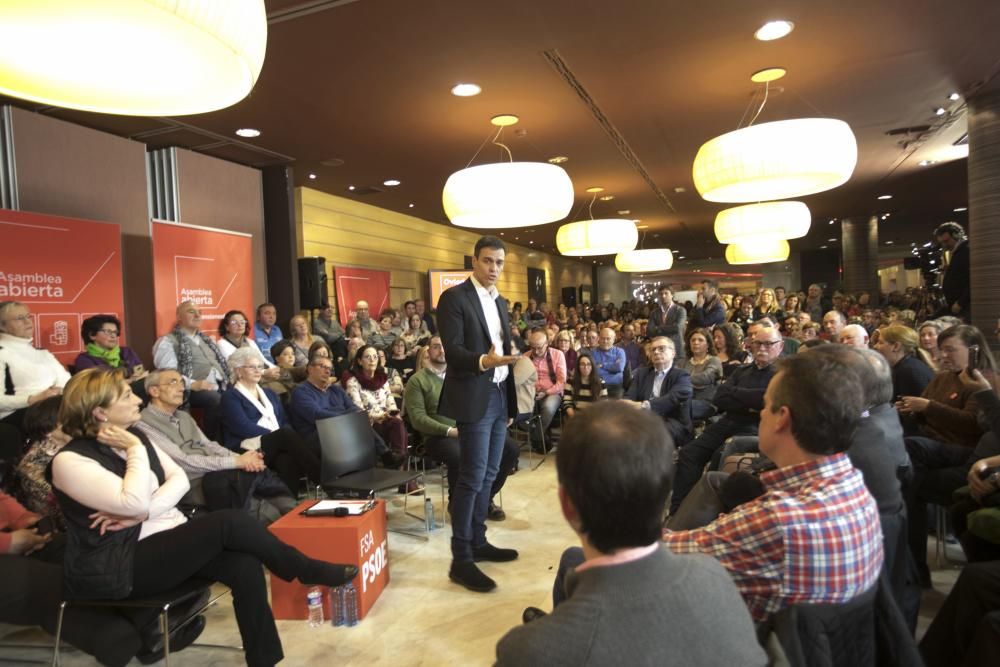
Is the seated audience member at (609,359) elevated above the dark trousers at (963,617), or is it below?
above

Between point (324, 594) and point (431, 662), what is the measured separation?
0.64 metres

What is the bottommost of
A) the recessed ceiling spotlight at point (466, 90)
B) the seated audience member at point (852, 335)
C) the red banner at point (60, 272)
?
the seated audience member at point (852, 335)

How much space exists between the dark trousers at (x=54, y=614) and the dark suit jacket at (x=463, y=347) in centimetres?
153

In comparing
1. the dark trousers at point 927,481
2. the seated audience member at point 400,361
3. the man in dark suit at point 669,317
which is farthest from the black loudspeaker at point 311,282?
the dark trousers at point 927,481

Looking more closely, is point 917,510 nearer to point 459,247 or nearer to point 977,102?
point 977,102

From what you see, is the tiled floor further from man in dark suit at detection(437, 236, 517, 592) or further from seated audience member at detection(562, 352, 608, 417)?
seated audience member at detection(562, 352, 608, 417)

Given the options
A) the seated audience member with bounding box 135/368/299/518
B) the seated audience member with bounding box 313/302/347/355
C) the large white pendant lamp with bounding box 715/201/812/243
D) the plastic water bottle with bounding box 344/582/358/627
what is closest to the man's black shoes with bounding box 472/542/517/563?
the plastic water bottle with bounding box 344/582/358/627

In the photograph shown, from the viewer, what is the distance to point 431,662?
2.35 metres

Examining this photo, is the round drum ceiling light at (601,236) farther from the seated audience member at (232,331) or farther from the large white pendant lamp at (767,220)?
the seated audience member at (232,331)

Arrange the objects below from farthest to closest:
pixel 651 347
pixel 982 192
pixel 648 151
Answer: pixel 648 151 < pixel 982 192 < pixel 651 347

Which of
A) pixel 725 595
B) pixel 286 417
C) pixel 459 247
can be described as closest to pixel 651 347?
pixel 286 417

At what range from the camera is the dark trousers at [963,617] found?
1.58m

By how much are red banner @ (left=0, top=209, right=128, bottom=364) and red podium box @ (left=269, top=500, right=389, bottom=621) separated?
3.25m

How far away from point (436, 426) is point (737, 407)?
1907 millimetres
